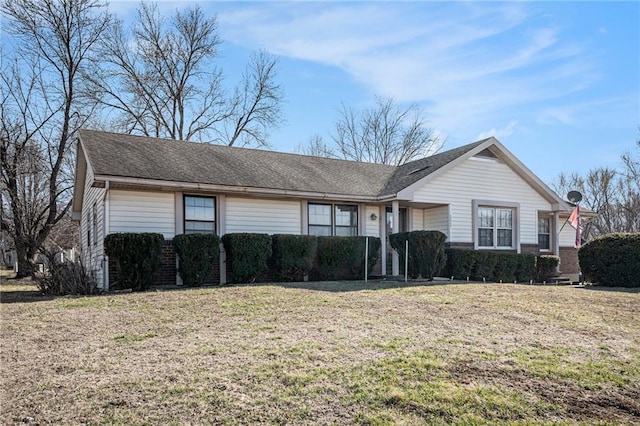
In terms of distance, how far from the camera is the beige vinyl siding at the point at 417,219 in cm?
1759

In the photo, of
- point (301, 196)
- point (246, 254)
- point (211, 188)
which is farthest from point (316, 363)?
point (301, 196)

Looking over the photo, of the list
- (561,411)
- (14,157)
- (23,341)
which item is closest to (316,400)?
(561,411)

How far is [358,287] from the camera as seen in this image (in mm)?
12250

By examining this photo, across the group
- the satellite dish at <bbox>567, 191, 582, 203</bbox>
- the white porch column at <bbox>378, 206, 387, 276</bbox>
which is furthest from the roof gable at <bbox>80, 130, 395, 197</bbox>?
the satellite dish at <bbox>567, 191, 582, 203</bbox>

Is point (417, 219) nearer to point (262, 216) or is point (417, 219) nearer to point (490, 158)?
point (490, 158)

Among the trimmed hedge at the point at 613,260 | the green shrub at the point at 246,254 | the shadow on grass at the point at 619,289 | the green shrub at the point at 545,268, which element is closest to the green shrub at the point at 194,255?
the green shrub at the point at 246,254

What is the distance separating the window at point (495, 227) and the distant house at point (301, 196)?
0.04 m

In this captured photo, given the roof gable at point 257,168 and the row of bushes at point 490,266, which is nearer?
the roof gable at point 257,168

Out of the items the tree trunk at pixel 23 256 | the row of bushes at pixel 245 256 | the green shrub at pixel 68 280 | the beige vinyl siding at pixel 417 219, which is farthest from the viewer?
the tree trunk at pixel 23 256

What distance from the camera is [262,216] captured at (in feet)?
48.6

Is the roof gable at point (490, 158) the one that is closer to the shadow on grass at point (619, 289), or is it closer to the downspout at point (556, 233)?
the downspout at point (556, 233)

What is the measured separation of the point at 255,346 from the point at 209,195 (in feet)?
28.7

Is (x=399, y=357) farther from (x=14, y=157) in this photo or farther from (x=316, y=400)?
(x=14, y=157)

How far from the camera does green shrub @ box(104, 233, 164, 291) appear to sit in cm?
1163
